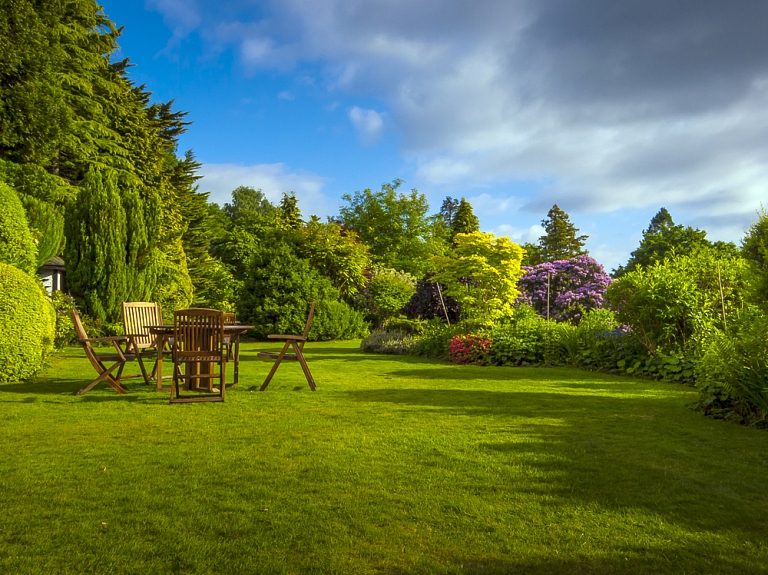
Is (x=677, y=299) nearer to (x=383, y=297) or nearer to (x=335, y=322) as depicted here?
(x=335, y=322)

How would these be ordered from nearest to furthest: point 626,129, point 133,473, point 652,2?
1. point 133,473
2. point 652,2
3. point 626,129

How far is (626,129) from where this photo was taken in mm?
11023

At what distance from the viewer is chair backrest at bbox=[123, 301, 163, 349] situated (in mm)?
8555

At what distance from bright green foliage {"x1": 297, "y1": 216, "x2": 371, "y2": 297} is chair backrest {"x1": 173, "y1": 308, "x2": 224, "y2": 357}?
1385cm

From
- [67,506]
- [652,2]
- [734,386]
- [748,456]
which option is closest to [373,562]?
[67,506]

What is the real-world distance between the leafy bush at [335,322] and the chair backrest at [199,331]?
12.7m

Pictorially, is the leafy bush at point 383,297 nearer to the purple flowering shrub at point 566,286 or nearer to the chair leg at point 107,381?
the purple flowering shrub at point 566,286

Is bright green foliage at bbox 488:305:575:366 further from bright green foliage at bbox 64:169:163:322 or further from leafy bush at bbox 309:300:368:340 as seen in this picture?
bright green foliage at bbox 64:169:163:322

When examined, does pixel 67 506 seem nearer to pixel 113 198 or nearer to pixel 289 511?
pixel 289 511

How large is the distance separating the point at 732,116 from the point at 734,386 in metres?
5.81

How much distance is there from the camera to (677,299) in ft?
30.5

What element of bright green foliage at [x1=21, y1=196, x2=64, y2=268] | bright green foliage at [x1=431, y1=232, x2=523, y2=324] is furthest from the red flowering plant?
bright green foliage at [x1=21, y1=196, x2=64, y2=268]

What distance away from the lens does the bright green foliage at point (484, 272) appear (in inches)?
519

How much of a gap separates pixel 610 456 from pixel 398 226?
34.0 m
